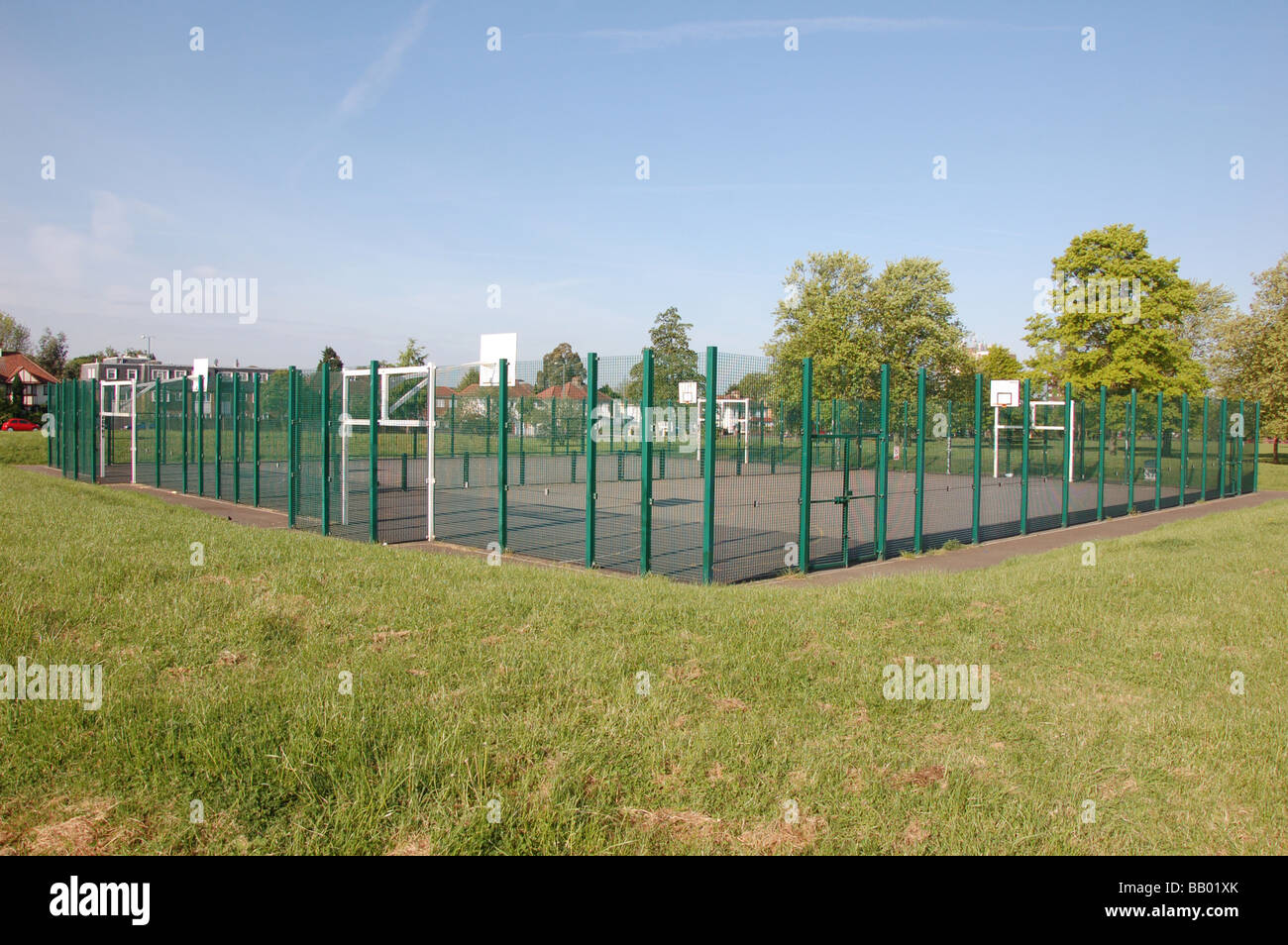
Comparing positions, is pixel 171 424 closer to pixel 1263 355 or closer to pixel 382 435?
pixel 382 435

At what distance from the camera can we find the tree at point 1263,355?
44062mm

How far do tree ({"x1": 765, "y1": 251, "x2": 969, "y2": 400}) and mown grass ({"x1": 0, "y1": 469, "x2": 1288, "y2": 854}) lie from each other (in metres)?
43.0

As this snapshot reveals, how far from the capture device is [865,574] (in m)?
10.7

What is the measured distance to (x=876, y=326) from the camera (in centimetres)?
5609

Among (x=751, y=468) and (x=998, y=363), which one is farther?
(x=998, y=363)

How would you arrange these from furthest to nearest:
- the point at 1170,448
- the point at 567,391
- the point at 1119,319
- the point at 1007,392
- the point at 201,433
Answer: the point at 1119,319, the point at 1007,392, the point at 1170,448, the point at 201,433, the point at 567,391

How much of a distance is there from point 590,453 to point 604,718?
631cm

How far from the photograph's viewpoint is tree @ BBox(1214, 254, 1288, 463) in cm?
4406

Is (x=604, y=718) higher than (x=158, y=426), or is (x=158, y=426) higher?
(x=158, y=426)

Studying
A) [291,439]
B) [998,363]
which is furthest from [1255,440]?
[998,363]

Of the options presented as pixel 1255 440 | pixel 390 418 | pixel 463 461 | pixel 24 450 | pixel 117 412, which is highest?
pixel 117 412

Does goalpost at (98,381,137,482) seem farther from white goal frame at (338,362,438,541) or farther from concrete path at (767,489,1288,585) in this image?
concrete path at (767,489,1288,585)
